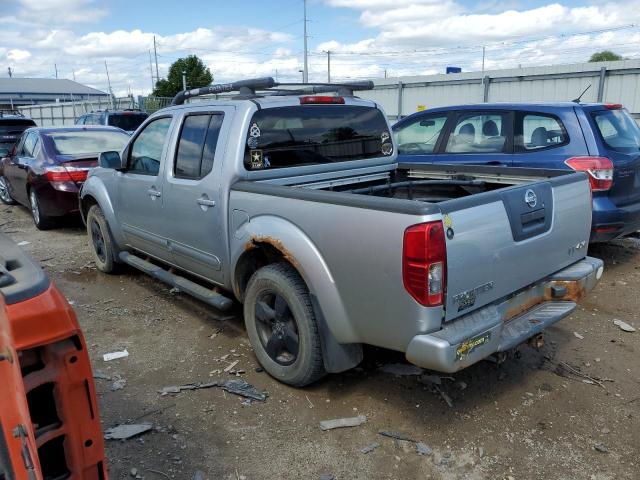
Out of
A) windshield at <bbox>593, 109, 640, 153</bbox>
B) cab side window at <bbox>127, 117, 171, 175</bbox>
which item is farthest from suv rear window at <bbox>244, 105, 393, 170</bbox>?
windshield at <bbox>593, 109, 640, 153</bbox>

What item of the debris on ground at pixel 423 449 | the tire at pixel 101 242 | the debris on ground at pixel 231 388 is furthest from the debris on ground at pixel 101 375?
the debris on ground at pixel 423 449

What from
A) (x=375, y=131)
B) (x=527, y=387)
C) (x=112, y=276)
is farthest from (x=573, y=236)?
(x=112, y=276)

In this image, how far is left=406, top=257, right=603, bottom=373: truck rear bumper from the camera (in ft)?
8.84

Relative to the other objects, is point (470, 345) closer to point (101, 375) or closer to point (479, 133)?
point (101, 375)

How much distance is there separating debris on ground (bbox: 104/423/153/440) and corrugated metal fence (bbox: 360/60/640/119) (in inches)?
569

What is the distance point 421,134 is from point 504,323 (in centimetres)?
485

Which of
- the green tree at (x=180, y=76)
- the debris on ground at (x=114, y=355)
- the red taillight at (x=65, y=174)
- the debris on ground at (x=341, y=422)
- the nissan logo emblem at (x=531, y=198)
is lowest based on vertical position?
the debris on ground at (x=341, y=422)

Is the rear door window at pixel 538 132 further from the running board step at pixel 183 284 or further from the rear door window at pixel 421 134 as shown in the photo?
the running board step at pixel 183 284

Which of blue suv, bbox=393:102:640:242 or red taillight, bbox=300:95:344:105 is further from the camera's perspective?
blue suv, bbox=393:102:640:242

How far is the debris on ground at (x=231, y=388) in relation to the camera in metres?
3.63

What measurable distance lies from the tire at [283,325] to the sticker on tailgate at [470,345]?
0.94m

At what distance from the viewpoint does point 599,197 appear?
562 centimetres

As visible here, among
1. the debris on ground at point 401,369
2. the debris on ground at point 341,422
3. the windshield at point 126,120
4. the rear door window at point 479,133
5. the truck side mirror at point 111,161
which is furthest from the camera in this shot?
the windshield at point 126,120

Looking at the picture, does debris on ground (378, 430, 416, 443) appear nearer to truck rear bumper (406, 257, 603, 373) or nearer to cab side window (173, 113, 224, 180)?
truck rear bumper (406, 257, 603, 373)
